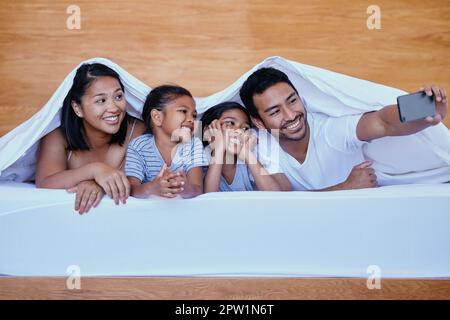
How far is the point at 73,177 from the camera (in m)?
1.20

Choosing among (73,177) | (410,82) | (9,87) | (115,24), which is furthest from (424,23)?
(9,87)

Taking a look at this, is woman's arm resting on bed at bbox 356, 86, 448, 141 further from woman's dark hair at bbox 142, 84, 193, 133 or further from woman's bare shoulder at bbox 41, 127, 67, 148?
woman's bare shoulder at bbox 41, 127, 67, 148

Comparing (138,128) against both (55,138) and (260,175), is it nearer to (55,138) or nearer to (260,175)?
(55,138)

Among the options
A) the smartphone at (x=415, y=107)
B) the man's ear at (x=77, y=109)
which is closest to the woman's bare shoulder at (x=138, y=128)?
the man's ear at (x=77, y=109)

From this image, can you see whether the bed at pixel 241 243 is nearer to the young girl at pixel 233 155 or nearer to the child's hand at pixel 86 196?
the child's hand at pixel 86 196

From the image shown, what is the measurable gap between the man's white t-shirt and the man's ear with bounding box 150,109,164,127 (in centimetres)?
23

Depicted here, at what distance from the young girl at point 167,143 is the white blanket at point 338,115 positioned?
1.5 inches

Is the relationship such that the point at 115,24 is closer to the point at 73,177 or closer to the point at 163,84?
the point at 163,84

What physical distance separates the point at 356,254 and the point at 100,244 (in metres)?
0.46

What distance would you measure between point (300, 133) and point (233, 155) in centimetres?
16

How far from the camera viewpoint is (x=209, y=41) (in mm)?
1512

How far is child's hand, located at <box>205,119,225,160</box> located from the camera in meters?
1.27

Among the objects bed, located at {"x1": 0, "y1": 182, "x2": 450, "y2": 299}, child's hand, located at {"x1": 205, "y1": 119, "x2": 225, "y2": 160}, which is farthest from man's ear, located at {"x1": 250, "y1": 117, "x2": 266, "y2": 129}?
bed, located at {"x1": 0, "y1": 182, "x2": 450, "y2": 299}

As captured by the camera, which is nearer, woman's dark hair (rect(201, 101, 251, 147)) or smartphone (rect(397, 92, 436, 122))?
smartphone (rect(397, 92, 436, 122))
